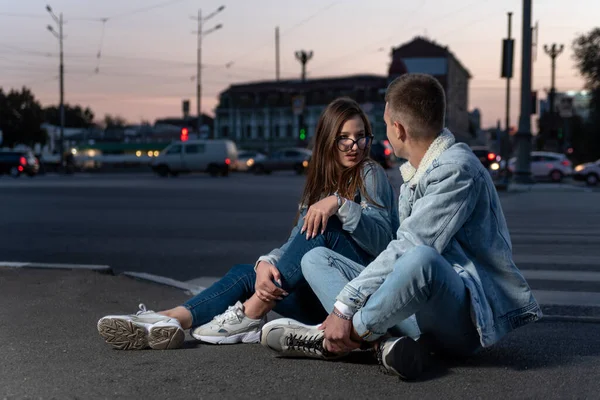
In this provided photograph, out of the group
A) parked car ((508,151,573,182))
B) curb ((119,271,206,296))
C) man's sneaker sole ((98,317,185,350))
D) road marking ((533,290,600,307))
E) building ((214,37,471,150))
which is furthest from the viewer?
building ((214,37,471,150))

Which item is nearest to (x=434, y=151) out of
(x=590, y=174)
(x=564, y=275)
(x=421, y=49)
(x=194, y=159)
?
(x=564, y=275)

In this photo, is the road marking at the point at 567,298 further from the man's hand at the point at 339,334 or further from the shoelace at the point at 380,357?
the man's hand at the point at 339,334

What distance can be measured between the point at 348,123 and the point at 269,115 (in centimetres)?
10769

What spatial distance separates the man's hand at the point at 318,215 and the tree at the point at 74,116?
154 meters

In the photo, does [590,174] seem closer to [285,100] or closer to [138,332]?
[138,332]

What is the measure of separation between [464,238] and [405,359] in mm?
588

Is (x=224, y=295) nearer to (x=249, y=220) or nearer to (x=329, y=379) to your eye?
(x=329, y=379)

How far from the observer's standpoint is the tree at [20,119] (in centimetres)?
9138

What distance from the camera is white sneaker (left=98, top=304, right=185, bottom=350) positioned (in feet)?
14.4

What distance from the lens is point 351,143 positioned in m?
4.59

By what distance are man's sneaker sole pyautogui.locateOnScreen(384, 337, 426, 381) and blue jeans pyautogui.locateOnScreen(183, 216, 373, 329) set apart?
0.78 m

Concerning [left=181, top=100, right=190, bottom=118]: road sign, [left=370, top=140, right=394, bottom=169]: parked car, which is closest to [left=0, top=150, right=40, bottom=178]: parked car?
[left=370, top=140, right=394, bottom=169]: parked car

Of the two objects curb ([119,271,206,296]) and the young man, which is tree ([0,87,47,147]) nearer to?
curb ([119,271,206,296])

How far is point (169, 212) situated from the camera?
17.0 m
